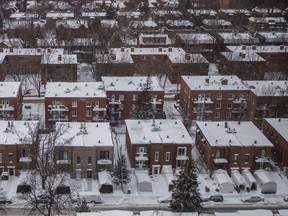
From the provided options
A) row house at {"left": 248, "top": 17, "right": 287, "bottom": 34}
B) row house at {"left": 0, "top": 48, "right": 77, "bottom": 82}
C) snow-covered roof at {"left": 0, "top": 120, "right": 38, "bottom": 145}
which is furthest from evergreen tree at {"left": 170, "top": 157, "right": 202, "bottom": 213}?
row house at {"left": 248, "top": 17, "right": 287, "bottom": 34}

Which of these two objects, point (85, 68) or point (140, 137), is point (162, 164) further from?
point (85, 68)

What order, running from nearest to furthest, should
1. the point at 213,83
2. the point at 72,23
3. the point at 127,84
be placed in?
the point at 127,84, the point at 213,83, the point at 72,23

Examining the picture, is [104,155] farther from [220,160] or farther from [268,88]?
[268,88]

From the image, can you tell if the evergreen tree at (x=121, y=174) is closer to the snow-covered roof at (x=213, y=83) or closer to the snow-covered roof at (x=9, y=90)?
the snow-covered roof at (x=9, y=90)

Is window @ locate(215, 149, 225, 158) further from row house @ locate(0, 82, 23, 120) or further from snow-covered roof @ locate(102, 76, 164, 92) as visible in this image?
row house @ locate(0, 82, 23, 120)

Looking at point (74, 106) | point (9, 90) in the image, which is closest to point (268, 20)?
point (74, 106)
